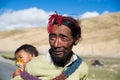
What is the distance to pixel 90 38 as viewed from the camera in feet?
453

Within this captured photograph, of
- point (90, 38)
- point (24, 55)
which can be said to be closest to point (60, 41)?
point (24, 55)

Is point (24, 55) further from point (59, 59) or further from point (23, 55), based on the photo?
point (59, 59)

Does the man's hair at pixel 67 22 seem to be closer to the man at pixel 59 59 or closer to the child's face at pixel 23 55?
the man at pixel 59 59

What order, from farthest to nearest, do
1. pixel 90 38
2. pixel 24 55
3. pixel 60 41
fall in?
pixel 90 38 → pixel 24 55 → pixel 60 41

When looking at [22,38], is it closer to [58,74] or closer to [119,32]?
[119,32]

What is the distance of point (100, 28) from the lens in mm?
154500

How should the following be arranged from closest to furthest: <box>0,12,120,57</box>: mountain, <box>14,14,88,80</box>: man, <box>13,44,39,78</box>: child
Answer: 1. <box>14,14,88,80</box>: man
2. <box>13,44,39,78</box>: child
3. <box>0,12,120,57</box>: mountain

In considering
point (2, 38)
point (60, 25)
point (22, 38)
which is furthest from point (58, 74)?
point (2, 38)

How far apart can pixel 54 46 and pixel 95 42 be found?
126799 millimetres

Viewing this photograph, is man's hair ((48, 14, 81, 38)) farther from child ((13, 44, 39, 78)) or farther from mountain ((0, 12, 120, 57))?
mountain ((0, 12, 120, 57))

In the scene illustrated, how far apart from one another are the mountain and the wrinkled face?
111 meters

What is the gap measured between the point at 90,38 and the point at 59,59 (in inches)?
5291

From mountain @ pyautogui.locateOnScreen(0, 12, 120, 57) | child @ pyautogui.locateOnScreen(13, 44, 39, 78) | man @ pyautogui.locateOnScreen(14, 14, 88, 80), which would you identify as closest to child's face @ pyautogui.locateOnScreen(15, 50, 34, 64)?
child @ pyautogui.locateOnScreen(13, 44, 39, 78)

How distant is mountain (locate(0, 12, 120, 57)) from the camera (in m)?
124
